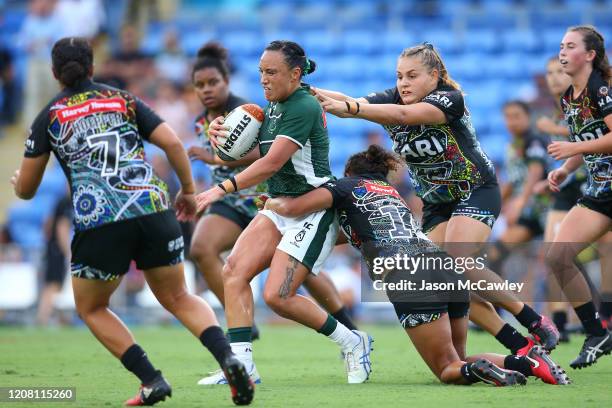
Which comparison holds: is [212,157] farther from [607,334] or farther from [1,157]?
[1,157]

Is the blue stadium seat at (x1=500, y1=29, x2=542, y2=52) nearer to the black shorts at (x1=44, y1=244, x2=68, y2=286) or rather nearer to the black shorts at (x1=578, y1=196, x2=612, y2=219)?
the black shorts at (x1=44, y1=244, x2=68, y2=286)

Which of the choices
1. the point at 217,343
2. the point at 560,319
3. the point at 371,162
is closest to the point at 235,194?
the point at 371,162

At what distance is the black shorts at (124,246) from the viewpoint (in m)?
6.06

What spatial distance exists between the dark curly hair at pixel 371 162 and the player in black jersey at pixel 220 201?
1.74 metres

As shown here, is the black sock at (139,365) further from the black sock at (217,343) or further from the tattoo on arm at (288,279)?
the tattoo on arm at (288,279)

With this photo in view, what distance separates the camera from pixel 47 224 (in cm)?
1460

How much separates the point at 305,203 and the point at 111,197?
55.0 inches

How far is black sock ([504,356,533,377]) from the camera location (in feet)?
21.6

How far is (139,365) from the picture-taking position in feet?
19.9

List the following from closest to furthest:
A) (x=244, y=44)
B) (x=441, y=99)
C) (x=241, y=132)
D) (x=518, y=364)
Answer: (x=518, y=364) → (x=241, y=132) → (x=441, y=99) → (x=244, y=44)

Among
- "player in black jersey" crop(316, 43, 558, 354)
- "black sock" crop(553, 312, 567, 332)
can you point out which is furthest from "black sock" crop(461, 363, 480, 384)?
"black sock" crop(553, 312, 567, 332)

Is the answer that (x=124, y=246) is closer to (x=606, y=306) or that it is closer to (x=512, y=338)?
(x=512, y=338)

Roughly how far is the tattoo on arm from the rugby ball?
81 cm

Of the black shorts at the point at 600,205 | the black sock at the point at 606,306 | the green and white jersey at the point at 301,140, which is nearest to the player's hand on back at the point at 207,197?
the green and white jersey at the point at 301,140
